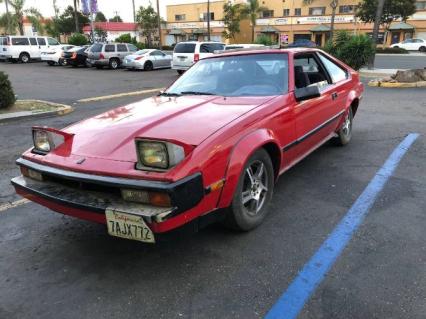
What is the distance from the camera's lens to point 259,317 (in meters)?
2.43

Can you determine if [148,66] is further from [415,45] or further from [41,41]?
[415,45]

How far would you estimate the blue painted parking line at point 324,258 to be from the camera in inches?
99.0

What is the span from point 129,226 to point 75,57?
81.4 ft

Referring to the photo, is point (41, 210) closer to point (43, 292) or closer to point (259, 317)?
point (43, 292)

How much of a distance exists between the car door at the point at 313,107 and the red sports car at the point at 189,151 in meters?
0.02

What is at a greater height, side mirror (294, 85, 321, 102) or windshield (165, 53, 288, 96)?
windshield (165, 53, 288, 96)

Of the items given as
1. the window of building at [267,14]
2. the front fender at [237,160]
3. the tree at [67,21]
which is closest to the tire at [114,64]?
the front fender at [237,160]

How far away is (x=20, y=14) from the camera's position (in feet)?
165

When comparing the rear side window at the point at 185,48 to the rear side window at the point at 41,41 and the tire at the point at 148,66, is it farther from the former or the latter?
the rear side window at the point at 41,41

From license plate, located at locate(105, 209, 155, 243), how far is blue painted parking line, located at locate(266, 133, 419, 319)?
910 mm

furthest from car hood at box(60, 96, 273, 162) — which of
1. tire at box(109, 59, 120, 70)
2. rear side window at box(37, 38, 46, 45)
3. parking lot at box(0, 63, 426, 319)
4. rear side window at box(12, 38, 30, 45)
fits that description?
rear side window at box(37, 38, 46, 45)

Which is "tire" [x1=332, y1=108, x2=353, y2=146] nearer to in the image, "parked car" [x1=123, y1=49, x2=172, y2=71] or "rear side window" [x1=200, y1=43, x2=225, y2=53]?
"rear side window" [x1=200, y1=43, x2=225, y2=53]

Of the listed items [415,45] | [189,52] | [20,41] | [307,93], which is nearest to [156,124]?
[307,93]

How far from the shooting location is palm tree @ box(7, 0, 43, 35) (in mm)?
49062
